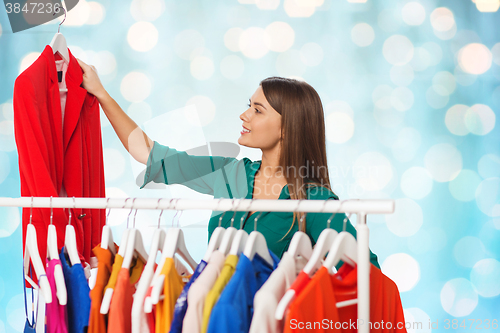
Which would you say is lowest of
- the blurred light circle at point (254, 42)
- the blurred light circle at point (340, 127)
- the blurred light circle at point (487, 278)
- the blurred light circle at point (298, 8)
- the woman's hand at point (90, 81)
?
the blurred light circle at point (487, 278)

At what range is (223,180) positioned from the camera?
1.59 meters

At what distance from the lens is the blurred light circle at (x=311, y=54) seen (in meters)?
2.52

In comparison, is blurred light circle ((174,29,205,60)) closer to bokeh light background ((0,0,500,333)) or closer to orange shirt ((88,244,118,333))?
bokeh light background ((0,0,500,333))

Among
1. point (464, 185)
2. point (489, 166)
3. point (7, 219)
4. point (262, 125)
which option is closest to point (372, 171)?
point (464, 185)

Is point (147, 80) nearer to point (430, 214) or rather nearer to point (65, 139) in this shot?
point (65, 139)

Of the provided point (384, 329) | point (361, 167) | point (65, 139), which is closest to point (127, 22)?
point (65, 139)

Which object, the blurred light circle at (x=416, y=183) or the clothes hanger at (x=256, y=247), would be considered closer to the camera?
the clothes hanger at (x=256, y=247)

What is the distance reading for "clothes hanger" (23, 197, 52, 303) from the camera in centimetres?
103

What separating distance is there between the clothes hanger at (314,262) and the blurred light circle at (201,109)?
5.41 ft

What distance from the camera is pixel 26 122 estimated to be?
4.02ft

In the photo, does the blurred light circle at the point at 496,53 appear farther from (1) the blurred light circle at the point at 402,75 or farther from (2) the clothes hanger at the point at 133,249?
(2) the clothes hanger at the point at 133,249

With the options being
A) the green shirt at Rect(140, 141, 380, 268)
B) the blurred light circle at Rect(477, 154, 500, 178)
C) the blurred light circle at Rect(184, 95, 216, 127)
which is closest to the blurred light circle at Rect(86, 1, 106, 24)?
the blurred light circle at Rect(184, 95, 216, 127)

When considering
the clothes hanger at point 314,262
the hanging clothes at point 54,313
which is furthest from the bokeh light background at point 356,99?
the clothes hanger at point 314,262

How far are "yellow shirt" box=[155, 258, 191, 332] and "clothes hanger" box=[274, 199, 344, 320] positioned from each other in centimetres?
25
